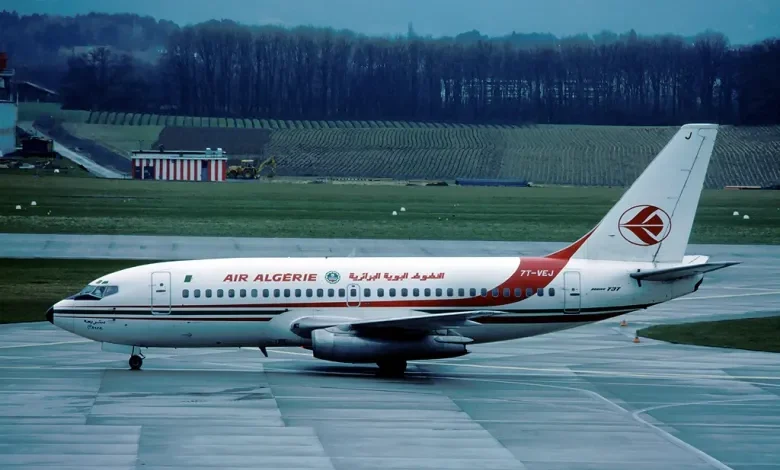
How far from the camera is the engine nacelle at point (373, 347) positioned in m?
33.8

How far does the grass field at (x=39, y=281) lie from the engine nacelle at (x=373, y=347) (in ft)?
50.3

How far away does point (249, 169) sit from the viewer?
166625 millimetres

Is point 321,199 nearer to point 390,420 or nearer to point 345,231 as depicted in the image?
point 345,231

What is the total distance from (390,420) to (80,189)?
10070 centimetres

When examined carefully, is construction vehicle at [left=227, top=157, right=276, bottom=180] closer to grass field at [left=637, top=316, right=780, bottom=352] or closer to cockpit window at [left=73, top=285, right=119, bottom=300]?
grass field at [left=637, top=316, right=780, bottom=352]

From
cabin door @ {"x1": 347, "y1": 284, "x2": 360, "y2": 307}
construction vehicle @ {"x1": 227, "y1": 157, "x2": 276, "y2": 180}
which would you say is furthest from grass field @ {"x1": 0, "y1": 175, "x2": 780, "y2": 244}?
cabin door @ {"x1": 347, "y1": 284, "x2": 360, "y2": 307}

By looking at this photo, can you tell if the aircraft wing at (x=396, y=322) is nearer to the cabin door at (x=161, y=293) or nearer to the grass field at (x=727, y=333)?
the cabin door at (x=161, y=293)

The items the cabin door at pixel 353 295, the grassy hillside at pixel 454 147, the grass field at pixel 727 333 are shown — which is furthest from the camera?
the grassy hillside at pixel 454 147

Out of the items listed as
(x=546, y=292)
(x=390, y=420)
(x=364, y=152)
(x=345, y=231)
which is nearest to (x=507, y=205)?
(x=345, y=231)

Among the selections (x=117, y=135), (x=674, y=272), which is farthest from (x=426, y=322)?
(x=117, y=135)

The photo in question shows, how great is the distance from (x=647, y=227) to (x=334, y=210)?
71176 mm

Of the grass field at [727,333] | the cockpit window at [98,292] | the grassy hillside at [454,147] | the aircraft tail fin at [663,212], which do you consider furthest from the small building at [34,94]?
the aircraft tail fin at [663,212]

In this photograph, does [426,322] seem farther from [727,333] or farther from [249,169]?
[249,169]

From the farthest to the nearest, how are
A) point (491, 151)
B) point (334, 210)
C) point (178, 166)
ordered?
point (491, 151), point (178, 166), point (334, 210)
